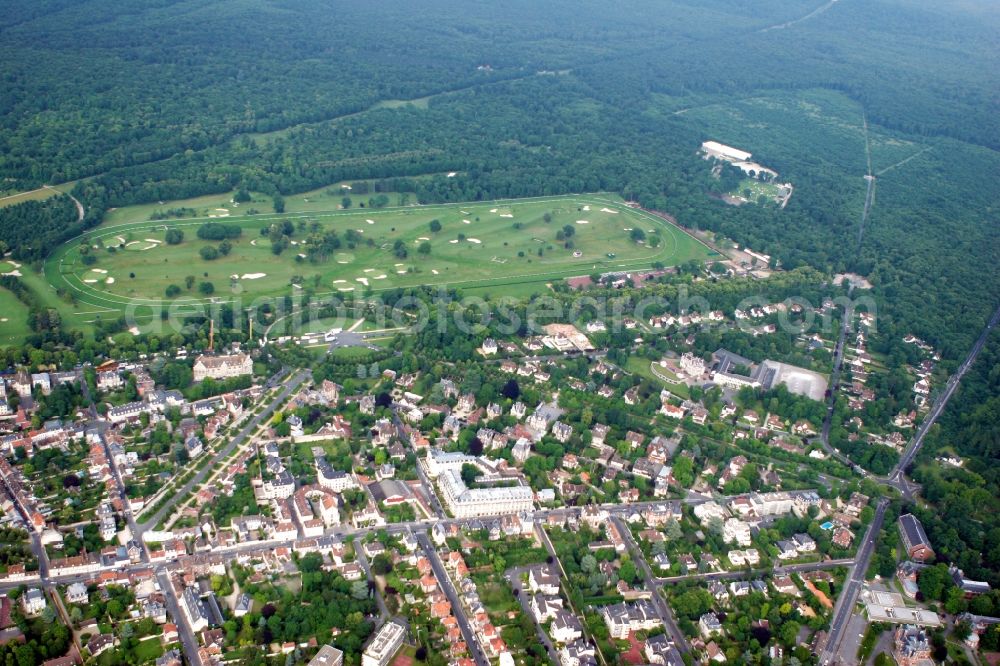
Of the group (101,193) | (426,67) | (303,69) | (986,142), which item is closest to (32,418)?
(101,193)

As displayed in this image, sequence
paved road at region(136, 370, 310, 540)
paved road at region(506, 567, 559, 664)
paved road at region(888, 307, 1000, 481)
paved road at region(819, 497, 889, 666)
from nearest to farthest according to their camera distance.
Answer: paved road at region(506, 567, 559, 664) → paved road at region(819, 497, 889, 666) → paved road at region(136, 370, 310, 540) → paved road at region(888, 307, 1000, 481)

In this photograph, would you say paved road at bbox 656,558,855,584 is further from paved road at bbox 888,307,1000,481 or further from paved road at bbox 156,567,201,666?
paved road at bbox 156,567,201,666

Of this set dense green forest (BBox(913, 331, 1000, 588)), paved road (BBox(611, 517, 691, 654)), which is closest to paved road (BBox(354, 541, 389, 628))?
paved road (BBox(611, 517, 691, 654))

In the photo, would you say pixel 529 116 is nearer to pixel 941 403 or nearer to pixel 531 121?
pixel 531 121

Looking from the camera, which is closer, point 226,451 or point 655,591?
point 655,591

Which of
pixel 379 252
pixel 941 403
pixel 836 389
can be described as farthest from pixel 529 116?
pixel 941 403
